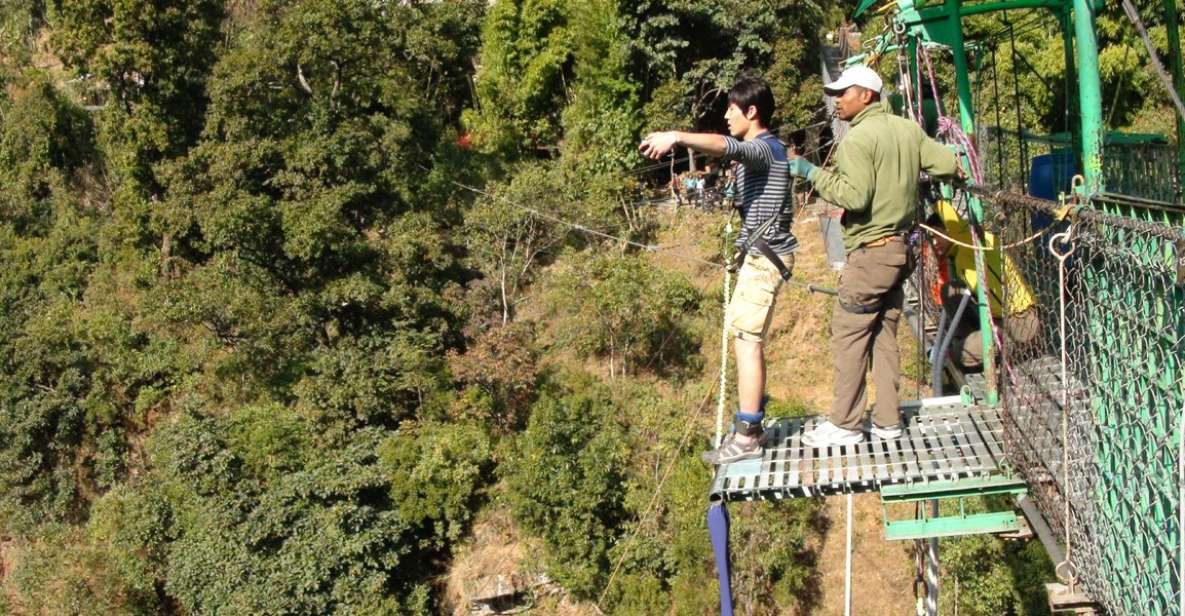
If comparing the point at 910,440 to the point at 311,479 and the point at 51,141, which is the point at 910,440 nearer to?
the point at 311,479

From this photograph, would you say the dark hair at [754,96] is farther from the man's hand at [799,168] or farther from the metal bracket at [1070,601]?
the metal bracket at [1070,601]

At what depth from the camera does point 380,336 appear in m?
12.3

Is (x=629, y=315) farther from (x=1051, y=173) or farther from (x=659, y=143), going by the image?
(x=659, y=143)

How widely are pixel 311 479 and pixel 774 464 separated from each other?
8.63 meters

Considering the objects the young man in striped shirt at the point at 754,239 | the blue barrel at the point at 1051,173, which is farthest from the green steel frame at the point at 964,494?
the blue barrel at the point at 1051,173

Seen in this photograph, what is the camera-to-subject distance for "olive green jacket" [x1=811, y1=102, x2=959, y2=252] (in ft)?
10.0

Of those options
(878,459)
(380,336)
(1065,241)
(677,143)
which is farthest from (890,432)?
(380,336)

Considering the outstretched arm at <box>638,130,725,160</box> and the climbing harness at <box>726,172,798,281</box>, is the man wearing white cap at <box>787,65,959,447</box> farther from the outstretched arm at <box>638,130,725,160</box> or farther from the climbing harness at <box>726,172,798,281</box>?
the outstretched arm at <box>638,130,725,160</box>

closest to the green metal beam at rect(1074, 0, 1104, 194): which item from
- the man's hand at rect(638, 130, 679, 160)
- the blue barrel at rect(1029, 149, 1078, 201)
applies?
the man's hand at rect(638, 130, 679, 160)

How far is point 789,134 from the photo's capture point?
14594mm

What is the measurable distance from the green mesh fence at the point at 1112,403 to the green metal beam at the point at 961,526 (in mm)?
199

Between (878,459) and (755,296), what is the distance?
703 millimetres

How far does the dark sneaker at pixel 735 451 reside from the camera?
11.2 ft

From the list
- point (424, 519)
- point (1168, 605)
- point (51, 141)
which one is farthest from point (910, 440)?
point (51, 141)
